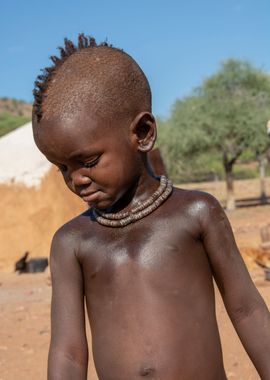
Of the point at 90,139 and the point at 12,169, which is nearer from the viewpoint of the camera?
the point at 90,139

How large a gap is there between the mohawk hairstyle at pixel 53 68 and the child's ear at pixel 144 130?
24 centimetres

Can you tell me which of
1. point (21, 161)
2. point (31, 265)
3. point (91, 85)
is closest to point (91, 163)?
point (91, 85)

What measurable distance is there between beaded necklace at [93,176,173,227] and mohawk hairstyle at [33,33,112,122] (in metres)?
0.34

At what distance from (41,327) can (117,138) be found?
4.48m

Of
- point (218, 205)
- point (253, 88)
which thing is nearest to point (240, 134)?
point (253, 88)

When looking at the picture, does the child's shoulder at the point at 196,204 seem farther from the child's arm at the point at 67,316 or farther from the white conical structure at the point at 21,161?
→ the white conical structure at the point at 21,161

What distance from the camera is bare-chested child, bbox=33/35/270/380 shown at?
164 centimetres

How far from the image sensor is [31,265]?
1002cm

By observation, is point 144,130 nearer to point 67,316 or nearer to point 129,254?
point 129,254

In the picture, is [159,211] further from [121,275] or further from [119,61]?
[119,61]

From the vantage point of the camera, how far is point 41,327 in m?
5.83

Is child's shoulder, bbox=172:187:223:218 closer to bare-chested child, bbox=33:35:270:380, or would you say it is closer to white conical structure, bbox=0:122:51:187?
bare-chested child, bbox=33:35:270:380

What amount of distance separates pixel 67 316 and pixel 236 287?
48 cm

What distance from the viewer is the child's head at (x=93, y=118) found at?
161cm
